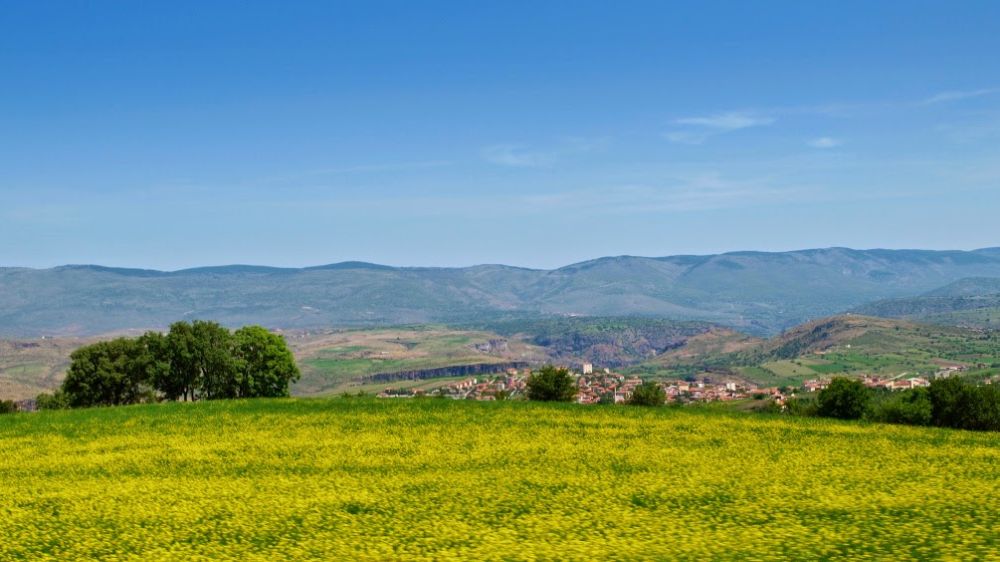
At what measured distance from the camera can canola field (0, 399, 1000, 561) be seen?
1185 inches

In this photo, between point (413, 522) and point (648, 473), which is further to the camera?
point (648, 473)

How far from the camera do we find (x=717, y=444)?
A: 184 ft

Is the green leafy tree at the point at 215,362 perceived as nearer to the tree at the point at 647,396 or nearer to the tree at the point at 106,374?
the tree at the point at 106,374

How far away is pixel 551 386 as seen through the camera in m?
97.2

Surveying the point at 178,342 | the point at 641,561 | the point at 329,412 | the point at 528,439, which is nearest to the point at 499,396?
the point at 329,412

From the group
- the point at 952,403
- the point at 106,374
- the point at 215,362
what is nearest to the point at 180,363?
the point at 215,362

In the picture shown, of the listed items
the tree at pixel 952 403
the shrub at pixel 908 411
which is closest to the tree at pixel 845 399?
the shrub at pixel 908 411

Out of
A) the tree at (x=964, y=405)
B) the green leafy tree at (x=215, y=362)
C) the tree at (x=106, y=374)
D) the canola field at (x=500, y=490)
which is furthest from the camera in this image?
the green leafy tree at (x=215, y=362)

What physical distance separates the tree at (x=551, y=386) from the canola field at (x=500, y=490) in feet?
88.9

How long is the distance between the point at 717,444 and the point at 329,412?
3799cm

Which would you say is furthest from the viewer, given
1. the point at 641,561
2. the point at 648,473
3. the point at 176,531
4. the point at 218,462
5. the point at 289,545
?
the point at 218,462

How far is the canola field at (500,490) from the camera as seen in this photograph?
30.1m

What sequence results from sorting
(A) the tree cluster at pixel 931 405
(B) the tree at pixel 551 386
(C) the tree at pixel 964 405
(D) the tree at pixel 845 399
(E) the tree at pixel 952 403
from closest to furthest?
(C) the tree at pixel 964 405 < (A) the tree cluster at pixel 931 405 < (E) the tree at pixel 952 403 < (D) the tree at pixel 845 399 < (B) the tree at pixel 551 386

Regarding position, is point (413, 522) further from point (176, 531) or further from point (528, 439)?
point (528, 439)
